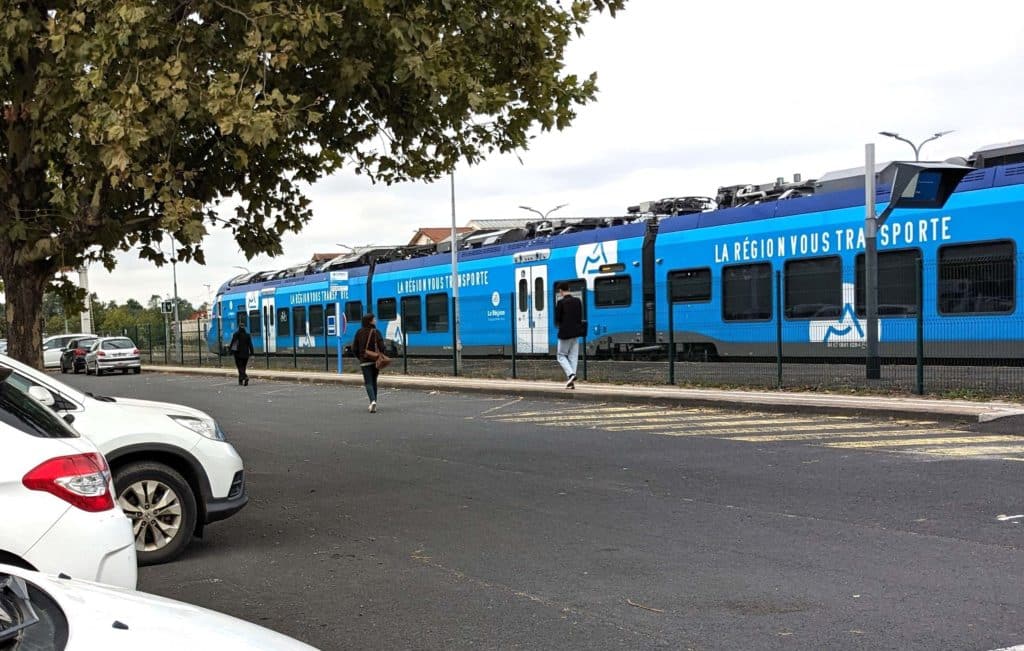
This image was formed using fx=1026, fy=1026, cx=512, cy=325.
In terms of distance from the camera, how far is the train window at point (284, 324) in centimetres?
4134

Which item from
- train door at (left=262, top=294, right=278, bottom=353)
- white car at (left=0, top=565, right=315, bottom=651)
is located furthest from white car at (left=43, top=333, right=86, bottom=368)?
white car at (left=0, top=565, right=315, bottom=651)

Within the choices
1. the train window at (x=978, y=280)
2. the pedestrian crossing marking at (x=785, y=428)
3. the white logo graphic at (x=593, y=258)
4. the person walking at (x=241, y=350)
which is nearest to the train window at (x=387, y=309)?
the person walking at (x=241, y=350)

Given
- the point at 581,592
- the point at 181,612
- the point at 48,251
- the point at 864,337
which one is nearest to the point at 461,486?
the point at 581,592

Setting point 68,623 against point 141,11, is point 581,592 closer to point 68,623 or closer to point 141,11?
point 68,623

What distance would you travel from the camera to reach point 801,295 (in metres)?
20.1

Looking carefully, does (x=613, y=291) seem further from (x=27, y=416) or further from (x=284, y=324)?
(x=27, y=416)

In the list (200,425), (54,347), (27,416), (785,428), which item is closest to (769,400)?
(785,428)

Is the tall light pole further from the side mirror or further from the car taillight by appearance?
the car taillight

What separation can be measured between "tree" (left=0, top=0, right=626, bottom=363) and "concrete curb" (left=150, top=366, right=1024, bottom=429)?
6669 millimetres

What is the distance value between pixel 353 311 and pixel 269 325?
7.66 metres

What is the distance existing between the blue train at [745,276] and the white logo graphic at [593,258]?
4 cm

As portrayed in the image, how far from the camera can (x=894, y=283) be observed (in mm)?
18562

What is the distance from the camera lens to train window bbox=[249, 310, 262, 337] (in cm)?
4431

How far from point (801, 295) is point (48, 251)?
14440 millimetres
